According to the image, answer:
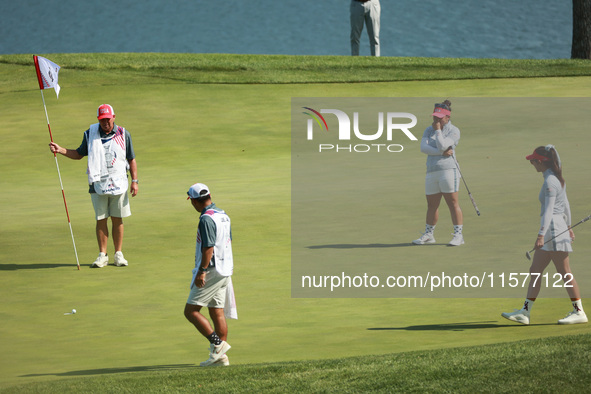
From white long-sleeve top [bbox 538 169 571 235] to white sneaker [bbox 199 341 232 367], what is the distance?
9.12 feet

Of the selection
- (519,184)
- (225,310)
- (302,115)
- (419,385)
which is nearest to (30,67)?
(302,115)

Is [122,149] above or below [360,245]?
above

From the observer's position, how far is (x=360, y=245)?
1230 centimetres

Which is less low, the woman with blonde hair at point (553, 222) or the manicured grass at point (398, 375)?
the woman with blonde hair at point (553, 222)

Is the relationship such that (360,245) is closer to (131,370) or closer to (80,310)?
(80,310)

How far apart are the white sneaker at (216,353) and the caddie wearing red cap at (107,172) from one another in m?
4.16

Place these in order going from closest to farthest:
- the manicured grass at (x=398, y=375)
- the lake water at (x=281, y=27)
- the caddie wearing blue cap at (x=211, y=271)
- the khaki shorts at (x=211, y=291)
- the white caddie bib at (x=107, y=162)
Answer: the manicured grass at (x=398, y=375) < the caddie wearing blue cap at (x=211, y=271) < the khaki shorts at (x=211, y=291) < the white caddie bib at (x=107, y=162) < the lake water at (x=281, y=27)

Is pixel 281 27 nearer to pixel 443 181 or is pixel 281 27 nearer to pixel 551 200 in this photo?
pixel 443 181

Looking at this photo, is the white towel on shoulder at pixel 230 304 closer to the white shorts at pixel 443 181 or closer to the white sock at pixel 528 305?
the white sock at pixel 528 305

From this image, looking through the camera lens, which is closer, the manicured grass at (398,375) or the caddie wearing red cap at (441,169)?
the manicured grass at (398,375)

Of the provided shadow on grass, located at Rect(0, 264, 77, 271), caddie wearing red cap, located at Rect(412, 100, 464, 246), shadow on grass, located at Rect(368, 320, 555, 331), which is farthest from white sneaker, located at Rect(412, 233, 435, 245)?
shadow on grass, located at Rect(0, 264, 77, 271)

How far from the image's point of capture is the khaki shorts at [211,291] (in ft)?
26.8

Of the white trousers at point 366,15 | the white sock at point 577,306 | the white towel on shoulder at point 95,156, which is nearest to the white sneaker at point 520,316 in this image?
the white sock at point 577,306

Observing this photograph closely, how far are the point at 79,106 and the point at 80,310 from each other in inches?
521
